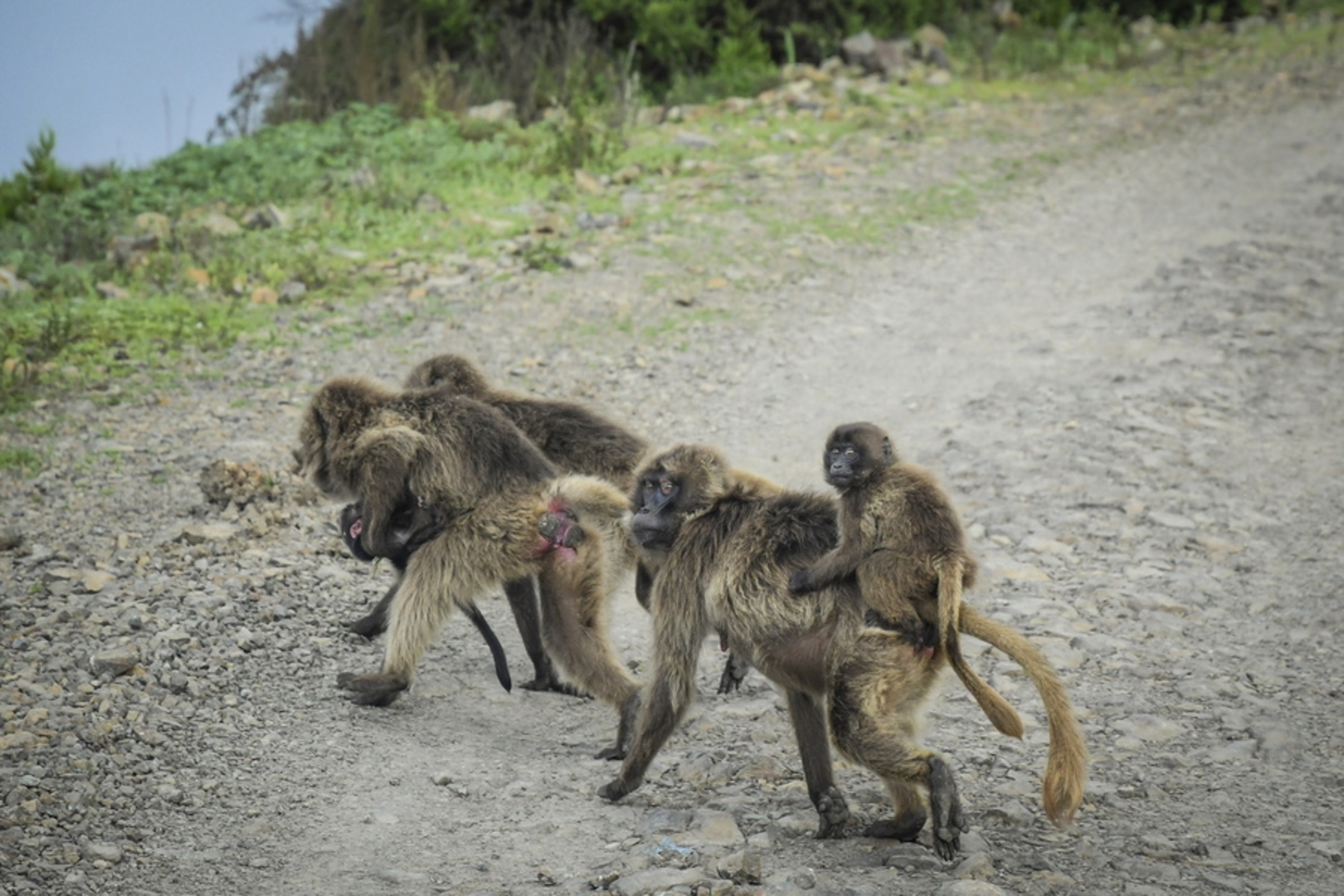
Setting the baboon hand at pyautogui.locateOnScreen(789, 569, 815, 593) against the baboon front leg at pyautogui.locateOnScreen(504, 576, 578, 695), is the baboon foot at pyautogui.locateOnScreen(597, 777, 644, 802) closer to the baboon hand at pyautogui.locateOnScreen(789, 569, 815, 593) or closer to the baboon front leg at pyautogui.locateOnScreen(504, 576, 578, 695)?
the baboon hand at pyautogui.locateOnScreen(789, 569, 815, 593)

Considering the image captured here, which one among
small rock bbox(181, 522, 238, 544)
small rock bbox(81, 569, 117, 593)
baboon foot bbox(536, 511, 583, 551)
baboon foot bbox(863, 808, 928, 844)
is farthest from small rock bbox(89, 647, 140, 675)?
baboon foot bbox(863, 808, 928, 844)

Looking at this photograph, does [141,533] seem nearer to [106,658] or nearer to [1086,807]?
[106,658]

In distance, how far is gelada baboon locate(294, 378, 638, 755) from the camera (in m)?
5.74

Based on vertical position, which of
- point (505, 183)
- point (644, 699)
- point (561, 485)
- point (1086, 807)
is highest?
point (505, 183)

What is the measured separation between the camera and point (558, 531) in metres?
5.78

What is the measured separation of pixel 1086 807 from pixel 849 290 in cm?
700

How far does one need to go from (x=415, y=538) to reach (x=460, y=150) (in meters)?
8.97

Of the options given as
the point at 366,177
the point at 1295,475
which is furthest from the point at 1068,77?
the point at 1295,475

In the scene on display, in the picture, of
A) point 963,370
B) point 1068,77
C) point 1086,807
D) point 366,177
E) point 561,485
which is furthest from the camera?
point 1068,77

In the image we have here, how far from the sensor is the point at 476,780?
16.9 ft

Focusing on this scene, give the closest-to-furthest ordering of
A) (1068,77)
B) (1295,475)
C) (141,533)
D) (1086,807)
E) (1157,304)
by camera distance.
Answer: (1086,807), (141,533), (1295,475), (1157,304), (1068,77)

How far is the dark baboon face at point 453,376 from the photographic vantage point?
6984 mm

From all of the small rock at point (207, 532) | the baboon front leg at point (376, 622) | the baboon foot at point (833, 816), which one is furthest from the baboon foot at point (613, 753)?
the small rock at point (207, 532)

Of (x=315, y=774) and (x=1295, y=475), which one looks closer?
(x=315, y=774)
